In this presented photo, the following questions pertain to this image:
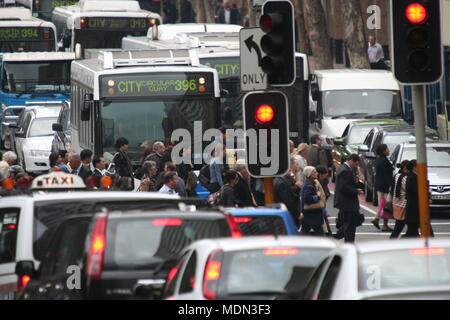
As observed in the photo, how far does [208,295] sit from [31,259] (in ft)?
10.7

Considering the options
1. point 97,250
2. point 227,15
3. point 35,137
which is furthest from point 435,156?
point 227,15

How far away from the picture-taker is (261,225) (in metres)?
13.6

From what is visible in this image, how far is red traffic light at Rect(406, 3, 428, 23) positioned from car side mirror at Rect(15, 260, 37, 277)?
366 cm

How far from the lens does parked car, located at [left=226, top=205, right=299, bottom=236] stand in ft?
44.0

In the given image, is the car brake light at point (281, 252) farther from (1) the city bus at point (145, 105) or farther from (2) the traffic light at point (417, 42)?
(1) the city bus at point (145, 105)

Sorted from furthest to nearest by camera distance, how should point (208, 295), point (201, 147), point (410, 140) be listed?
1. point (410, 140)
2. point (201, 147)
3. point (208, 295)

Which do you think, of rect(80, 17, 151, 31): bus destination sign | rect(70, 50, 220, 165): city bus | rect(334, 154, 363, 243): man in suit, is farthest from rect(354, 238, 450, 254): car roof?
rect(80, 17, 151, 31): bus destination sign

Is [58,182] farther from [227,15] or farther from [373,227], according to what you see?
[227,15]

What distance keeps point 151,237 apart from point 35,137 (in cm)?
2352

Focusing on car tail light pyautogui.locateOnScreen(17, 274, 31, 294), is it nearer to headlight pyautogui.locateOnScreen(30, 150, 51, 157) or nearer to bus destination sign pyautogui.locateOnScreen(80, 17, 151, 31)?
headlight pyautogui.locateOnScreen(30, 150, 51, 157)

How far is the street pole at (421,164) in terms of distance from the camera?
490 inches

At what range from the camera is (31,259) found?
1275 centimetres
